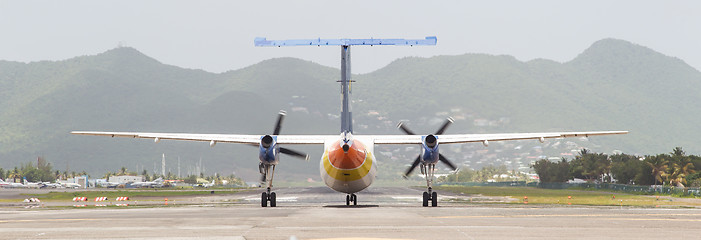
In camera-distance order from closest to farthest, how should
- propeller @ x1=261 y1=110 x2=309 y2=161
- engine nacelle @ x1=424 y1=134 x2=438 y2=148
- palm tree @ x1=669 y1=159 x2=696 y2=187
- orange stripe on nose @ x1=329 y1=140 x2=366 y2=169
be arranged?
orange stripe on nose @ x1=329 y1=140 x2=366 y2=169 → propeller @ x1=261 y1=110 x2=309 y2=161 → engine nacelle @ x1=424 y1=134 x2=438 y2=148 → palm tree @ x1=669 y1=159 x2=696 y2=187

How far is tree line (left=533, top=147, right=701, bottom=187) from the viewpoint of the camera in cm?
9206

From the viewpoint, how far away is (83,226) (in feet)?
81.8

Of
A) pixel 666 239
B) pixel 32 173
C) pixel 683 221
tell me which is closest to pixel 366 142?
pixel 683 221

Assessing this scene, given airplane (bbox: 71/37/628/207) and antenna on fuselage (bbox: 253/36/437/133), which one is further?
antenna on fuselage (bbox: 253/36/437/133)

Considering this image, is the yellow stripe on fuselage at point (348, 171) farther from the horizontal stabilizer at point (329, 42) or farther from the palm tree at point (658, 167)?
the palm tree at point (658, 167)

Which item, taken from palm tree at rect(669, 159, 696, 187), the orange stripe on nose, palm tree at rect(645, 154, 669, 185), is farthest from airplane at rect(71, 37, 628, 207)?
palm tree at rect(645, 154, 669, 185)

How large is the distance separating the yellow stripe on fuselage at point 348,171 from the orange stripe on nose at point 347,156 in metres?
0.32

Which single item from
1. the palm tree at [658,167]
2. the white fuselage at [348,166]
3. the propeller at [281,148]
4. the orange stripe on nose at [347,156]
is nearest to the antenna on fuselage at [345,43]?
the white fuselage at [348,166]

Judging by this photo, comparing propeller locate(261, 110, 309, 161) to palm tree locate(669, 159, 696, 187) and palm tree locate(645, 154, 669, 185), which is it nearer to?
palm tree locate(669, 159, 696, 187)

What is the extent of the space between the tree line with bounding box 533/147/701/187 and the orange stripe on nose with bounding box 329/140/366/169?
188 feet

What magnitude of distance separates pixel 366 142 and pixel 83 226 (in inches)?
729

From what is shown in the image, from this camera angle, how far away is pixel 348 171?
1425 inches

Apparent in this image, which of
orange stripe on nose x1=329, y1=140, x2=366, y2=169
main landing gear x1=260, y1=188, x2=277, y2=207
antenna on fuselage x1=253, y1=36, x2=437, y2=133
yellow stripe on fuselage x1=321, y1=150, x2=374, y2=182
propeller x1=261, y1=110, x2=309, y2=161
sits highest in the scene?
antenna on fuselage x1=253, y1=36, x2=437, y2=133

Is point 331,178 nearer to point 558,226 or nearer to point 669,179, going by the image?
point 558,226
